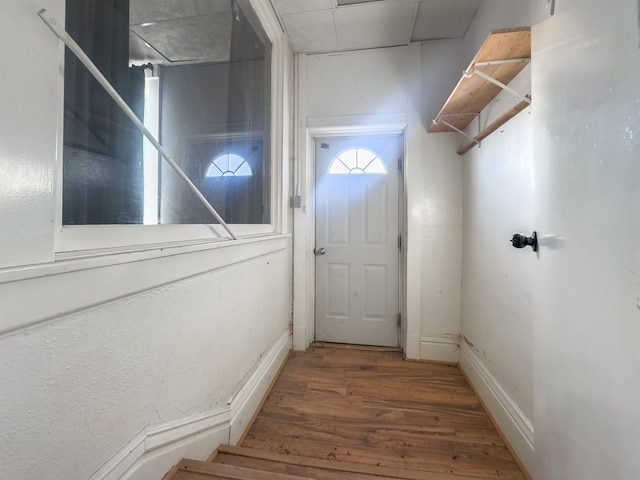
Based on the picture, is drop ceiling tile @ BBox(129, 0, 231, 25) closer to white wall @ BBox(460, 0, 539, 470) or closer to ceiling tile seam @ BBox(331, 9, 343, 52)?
ceiling tile seam @ BBox(331, 9, 343, 52)

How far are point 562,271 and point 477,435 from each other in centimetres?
126

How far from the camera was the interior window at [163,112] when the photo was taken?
0.78m

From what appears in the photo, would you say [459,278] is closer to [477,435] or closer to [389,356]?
[389,356]

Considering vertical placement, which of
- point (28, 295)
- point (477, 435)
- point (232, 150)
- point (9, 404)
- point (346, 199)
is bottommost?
point (477, 435)

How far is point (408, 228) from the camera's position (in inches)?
89.8

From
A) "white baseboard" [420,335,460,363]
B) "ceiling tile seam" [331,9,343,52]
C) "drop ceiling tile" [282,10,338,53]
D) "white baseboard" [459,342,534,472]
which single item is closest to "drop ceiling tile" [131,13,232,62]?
"drop ceiling tile" [282,10,338,53]

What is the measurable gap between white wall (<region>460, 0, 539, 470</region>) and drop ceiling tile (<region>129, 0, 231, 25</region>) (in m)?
1.65

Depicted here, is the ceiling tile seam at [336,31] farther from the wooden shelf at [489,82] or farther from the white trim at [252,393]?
the white trim at [252,393]

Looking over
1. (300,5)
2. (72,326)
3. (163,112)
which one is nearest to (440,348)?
(72,326)

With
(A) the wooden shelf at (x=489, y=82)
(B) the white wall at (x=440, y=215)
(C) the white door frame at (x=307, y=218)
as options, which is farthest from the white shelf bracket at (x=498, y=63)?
(C) the white door frame at (x=307, y=218)

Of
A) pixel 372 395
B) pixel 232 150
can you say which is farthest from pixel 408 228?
pixel 232 150

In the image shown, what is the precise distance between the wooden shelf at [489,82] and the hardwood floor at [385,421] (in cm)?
176

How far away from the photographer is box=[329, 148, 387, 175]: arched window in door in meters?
2.49

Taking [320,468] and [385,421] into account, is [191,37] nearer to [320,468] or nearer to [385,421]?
[320,468]
